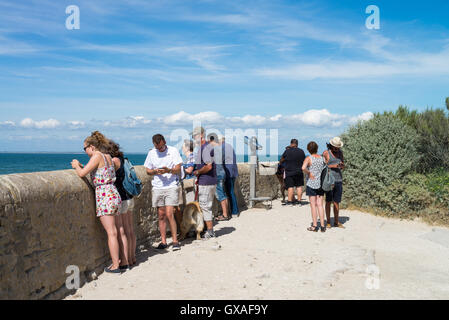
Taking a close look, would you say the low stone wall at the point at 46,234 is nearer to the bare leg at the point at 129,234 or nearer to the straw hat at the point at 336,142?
the bare leg at the point at 129,234

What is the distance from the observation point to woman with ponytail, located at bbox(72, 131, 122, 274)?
5023mm

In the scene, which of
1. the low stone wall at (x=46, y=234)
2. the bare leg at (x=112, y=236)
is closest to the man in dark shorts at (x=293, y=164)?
the low stone wall at (x=46, y=234)

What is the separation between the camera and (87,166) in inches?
193

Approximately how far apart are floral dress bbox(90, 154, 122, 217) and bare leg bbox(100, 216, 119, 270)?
90 mm

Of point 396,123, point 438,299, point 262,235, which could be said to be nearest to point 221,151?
point 262,235

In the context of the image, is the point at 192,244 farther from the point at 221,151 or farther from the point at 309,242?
the point at 221,151

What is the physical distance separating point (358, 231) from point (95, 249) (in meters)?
5.42

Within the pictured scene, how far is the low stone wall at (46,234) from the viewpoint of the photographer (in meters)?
3.66

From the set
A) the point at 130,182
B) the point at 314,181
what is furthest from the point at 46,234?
the point at 314,181

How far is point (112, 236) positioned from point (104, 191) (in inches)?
23.3

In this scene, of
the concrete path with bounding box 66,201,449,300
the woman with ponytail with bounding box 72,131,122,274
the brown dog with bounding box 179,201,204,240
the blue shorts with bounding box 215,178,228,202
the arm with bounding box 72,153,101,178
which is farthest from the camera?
the blue shorts with bounding box 215,178,228,202

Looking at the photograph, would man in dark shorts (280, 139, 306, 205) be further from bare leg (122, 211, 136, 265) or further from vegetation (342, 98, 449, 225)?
bare leg (122, 211, 136, 265)

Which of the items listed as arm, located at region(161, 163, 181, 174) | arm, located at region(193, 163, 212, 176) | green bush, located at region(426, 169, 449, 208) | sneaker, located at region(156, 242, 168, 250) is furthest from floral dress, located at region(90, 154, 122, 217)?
green bush, located at region(426, 169, 449, 208)

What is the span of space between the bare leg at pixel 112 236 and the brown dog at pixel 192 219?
2.07m
